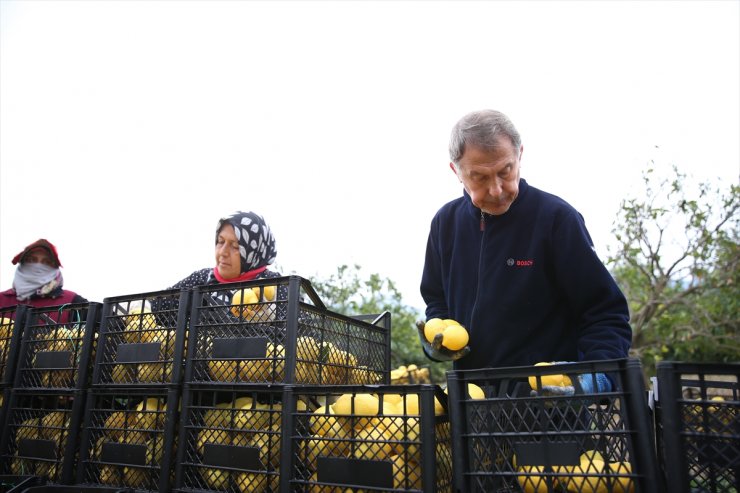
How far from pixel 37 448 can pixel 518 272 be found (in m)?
2.17

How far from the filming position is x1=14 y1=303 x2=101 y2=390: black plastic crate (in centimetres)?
246

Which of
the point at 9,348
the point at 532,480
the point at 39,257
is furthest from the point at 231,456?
the point at 39,257

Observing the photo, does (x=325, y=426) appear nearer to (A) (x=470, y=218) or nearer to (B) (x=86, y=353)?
(A) (x=470, y=218)

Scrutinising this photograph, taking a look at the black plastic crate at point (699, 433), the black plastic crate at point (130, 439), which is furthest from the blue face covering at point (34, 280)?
the black plastic crate at point (699, 433)

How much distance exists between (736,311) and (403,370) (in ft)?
16.2

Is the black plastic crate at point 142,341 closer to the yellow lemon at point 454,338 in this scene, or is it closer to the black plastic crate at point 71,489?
the black plastic crate at point 71,489

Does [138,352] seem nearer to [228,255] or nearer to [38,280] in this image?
[228,255]

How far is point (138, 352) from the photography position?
229cm

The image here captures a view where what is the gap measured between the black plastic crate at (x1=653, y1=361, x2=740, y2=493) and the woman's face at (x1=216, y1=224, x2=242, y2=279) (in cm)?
254

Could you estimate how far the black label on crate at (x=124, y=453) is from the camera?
2150mm

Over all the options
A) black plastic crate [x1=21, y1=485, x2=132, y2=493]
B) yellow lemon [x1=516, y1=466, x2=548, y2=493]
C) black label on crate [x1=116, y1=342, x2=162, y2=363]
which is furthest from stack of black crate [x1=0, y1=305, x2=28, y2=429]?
yellow lemon [x1=516, y1=466, x2=548, y2=493]

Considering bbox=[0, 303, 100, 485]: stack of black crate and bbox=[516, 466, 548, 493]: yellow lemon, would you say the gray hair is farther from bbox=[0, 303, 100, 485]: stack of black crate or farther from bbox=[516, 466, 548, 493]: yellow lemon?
bbox=[0, 303, 100, 485]: stack of black crate

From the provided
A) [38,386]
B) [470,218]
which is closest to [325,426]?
[470,218]

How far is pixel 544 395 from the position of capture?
1.47 meters
